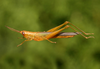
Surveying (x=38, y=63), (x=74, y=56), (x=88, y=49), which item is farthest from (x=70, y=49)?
(x=38, y=63)

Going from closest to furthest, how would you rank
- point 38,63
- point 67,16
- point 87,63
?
point 87,63
point 38,63
point 67,16

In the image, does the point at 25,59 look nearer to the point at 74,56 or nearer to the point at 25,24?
the point at 25,24

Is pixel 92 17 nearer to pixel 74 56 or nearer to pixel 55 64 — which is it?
pixel 74 56

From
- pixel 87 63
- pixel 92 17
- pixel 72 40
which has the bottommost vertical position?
pixel 87 63

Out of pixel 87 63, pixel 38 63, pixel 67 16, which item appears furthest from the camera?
pixel 67 16

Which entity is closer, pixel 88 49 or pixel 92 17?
pixel 88 49

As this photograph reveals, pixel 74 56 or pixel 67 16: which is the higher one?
pixel 67 16
